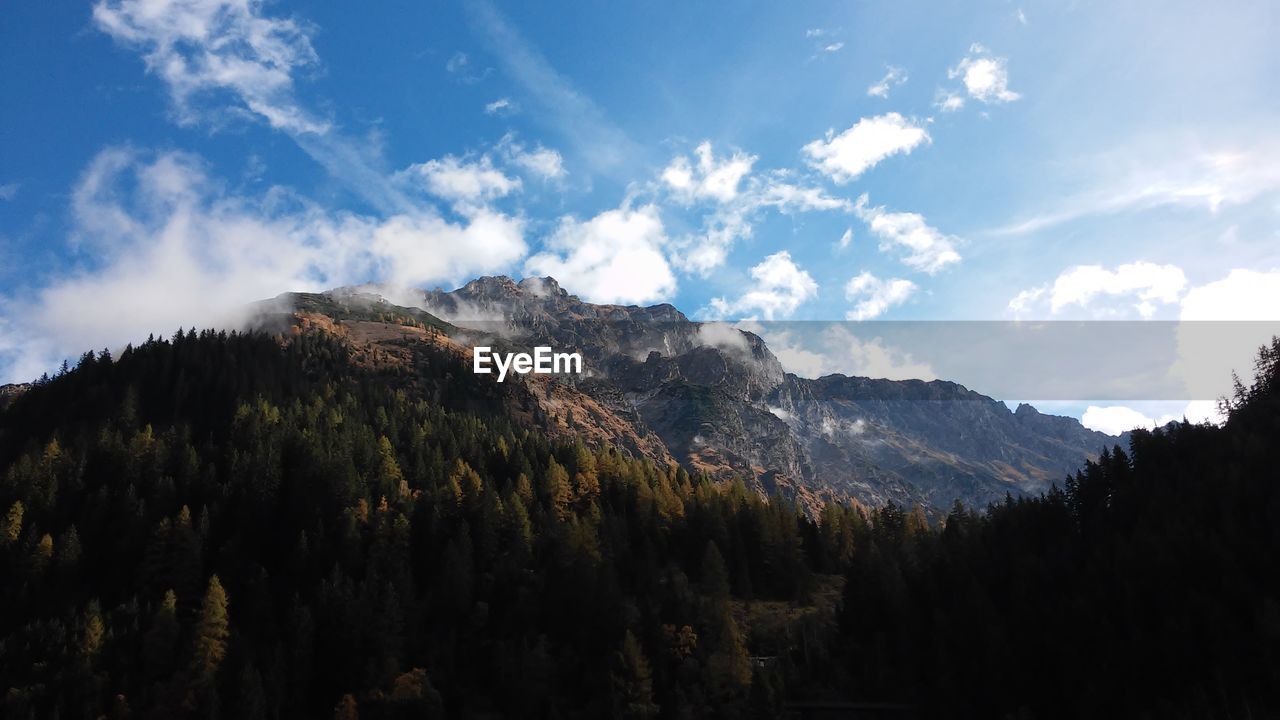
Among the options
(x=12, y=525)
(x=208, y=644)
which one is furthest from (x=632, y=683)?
(x=12, y=525)

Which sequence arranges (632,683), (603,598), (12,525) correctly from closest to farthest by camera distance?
(632,683), (603,598), (12,525)

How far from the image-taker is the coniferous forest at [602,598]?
365 ft

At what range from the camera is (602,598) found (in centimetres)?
14112

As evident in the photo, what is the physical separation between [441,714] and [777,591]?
7768cm

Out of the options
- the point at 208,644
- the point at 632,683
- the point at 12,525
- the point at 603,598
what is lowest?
the point at 632,683

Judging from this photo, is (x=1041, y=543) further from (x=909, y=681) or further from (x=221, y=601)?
(x=221, y=601)

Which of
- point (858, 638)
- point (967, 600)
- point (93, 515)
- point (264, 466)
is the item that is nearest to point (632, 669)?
point (858, 638)

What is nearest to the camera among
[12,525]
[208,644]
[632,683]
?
[632,683]

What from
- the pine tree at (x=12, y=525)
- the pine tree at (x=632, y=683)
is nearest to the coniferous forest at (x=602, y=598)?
the pine tree at (x=632, y=683)

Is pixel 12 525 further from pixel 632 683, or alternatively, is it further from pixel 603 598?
pixel 632 683

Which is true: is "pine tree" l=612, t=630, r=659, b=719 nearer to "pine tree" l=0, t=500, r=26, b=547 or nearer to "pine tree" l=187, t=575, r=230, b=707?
"pine tree" l=187, t=575, r=230, b=707

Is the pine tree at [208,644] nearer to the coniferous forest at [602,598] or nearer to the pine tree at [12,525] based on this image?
the coniferous forest at [602,598]

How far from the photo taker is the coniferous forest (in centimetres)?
11119

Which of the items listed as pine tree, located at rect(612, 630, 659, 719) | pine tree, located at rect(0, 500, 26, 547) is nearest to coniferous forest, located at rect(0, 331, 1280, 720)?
pine tree, located at rect(612, 630, 659, 719)
